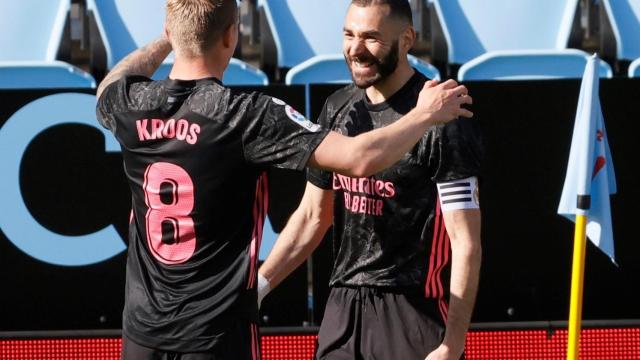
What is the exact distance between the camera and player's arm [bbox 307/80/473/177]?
3.65 m

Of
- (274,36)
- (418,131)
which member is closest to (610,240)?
(418,131)

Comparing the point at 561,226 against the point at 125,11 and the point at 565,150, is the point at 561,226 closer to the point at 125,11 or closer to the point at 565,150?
the point at 565,150

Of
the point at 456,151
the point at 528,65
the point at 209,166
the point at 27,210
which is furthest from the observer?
the point at 528,65

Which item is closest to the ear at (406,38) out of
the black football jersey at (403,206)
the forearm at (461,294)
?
the black football jersey at (403,206)

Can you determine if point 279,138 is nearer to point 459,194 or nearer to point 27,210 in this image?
point 459,194

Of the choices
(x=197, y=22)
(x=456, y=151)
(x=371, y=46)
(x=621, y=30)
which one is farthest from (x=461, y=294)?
(x=621, y=30)

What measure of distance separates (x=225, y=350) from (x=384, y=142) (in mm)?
785

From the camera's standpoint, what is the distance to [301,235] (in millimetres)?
4469

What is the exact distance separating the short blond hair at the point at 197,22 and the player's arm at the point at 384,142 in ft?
1.53

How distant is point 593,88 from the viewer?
472cm

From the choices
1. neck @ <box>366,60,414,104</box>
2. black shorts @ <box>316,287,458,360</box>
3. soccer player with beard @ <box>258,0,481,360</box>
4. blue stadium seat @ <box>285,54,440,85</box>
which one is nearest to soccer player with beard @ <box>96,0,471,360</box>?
soccer player with beard @ <box>258,0,481,360</box>

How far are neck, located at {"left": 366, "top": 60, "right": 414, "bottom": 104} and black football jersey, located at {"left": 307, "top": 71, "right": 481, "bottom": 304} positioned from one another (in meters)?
0.02

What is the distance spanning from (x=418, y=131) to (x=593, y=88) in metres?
1.28

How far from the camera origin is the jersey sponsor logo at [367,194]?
164 inches
